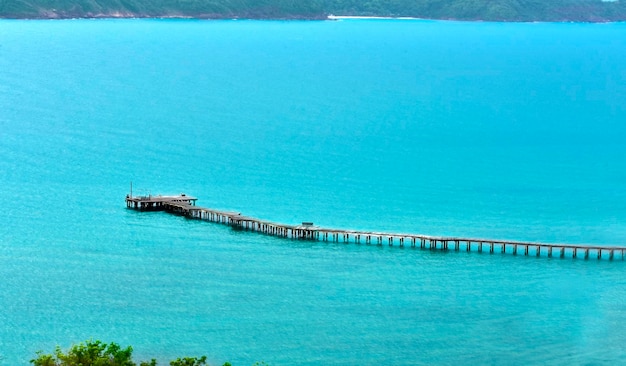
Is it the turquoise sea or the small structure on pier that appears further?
the small structure on pier

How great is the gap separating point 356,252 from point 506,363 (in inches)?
755

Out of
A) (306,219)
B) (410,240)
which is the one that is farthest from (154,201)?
(410,240)

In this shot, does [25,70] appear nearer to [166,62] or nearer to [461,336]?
[166,62]

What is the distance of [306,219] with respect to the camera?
79312 millimetres

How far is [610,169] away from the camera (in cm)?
10038

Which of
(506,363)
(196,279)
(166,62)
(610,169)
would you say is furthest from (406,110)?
(506,363)

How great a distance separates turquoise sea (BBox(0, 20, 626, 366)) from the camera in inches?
2330

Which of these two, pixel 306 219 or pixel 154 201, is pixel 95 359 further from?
pixel 154 201

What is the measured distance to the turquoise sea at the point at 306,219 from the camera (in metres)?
59.2

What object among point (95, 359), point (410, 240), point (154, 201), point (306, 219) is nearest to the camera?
point (95, 359)

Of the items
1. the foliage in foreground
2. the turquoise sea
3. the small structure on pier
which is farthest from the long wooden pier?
the foliage in foreground

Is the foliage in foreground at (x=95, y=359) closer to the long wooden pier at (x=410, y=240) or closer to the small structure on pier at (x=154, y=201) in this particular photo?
the long wooden pier at (x=410, y=240)

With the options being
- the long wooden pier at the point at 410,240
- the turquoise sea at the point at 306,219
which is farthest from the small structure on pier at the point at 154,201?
the long wooden pier at the point at 410,240

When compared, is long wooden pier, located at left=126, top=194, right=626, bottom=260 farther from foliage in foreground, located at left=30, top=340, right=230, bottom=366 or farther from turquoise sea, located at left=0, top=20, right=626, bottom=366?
foliage in foreground, located at left=30, top=340, right=230, bottom=366
